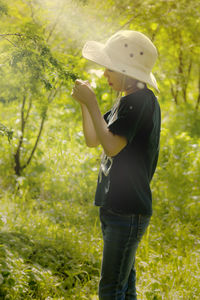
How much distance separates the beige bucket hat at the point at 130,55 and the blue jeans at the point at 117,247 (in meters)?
0.64

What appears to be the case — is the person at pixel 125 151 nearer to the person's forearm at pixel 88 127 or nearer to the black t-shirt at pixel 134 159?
the black t-shirt at pixel 134 159

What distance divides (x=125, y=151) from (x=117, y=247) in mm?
440

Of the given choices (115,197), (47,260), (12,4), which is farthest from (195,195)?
(12,4)

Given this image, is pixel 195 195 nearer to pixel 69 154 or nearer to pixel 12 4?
pixel 69 154

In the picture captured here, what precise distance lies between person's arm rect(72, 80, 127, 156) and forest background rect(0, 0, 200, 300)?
0.56 metres

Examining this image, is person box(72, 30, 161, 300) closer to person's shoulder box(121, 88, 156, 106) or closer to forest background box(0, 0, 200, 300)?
person's shoulder box(121, 88, 156, 106)

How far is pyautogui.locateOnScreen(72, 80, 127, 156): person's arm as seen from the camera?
1.55m

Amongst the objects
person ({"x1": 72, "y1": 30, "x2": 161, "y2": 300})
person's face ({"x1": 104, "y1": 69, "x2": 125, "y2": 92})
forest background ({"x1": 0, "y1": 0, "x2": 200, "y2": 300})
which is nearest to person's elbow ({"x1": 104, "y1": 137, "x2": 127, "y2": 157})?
person ({"x1": 72, "y1": 30, "x2": 161, "y2": 300})

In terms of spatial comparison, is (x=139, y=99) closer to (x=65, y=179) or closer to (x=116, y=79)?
(x=116, y=79)

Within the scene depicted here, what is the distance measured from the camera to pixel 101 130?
1.55 m

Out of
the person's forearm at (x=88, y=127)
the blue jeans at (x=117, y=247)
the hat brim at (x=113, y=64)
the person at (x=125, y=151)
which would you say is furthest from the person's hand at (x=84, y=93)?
the blue jeans at (x=117, y=247)

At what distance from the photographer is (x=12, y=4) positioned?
13.1 feet

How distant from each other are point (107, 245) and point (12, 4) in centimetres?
320

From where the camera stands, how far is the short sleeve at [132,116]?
1.55 metres
